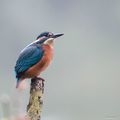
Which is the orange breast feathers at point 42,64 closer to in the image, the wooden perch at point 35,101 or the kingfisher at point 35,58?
the kingfisher at point 35,58

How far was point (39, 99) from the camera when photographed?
3.31m

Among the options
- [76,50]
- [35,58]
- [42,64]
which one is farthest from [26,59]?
[76,50]

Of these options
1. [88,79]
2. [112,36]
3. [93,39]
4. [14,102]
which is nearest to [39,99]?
[14,102]

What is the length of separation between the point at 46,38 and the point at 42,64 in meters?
0.38

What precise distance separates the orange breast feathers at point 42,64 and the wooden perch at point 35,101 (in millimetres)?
1064

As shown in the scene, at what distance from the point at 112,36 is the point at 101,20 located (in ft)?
46.2

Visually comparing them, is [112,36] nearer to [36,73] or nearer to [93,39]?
[93,39]

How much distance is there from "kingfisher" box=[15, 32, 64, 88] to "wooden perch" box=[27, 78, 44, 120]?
0.40 meters

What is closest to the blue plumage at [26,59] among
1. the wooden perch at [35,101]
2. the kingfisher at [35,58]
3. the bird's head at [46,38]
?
the kingfisher at [35,58]

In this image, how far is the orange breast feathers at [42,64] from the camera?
5154 millimetres

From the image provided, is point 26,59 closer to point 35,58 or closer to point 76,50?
point 35,58

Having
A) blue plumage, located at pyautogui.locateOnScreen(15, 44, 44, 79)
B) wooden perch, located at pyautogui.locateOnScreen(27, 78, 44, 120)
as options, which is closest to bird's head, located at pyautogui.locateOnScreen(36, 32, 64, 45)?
blue plumage, located at pyautogui.locateOnScreen(15, 44, 44, 79)

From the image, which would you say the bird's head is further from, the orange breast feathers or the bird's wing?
the bird's wing

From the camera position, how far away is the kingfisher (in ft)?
15.3
